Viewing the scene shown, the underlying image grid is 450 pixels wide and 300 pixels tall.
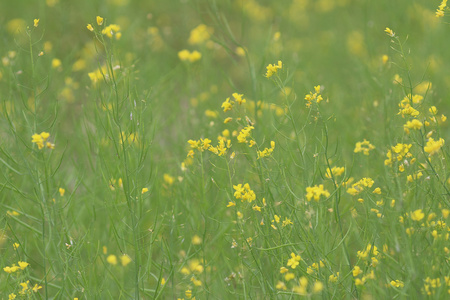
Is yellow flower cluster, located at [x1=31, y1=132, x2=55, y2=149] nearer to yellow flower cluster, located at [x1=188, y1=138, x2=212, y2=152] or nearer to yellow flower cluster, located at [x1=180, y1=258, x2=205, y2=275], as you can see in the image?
yellow flower cluster, located at [x1=188, y1=138, x2=212, y2=152]

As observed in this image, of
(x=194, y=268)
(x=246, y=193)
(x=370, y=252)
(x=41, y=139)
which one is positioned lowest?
(x=194, y=268)

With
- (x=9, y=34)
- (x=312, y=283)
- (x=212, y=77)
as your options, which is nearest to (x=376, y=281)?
(x=312, y=283)

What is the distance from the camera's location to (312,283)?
2.52m

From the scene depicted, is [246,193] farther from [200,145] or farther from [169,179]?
[169,179]

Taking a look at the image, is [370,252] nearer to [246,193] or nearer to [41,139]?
[246,193]

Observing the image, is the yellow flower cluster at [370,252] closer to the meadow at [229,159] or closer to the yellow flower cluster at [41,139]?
the meadow at [229,159]

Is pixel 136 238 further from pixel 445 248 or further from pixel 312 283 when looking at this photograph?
pixel 445 248

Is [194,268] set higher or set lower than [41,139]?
lower

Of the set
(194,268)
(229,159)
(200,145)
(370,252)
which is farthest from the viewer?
(229,159)

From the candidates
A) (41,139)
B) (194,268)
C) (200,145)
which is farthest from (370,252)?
(41,139)

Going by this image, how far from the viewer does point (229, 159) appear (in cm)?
438

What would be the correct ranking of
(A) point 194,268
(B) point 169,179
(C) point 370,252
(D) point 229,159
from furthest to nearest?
(D) point 229,159 → (B) point 169,179 → (A) point 194,268 → (C) point 370,252

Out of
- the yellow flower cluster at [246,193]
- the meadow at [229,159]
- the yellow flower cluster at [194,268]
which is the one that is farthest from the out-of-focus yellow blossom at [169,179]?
the yellow flower cluster at [246,193]

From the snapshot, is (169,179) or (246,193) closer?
(246,193)
